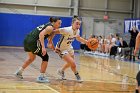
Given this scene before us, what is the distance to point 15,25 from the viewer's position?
77.4 ft

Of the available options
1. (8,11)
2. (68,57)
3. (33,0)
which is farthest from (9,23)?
(68,57)

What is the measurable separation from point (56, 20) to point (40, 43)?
1.99 ft

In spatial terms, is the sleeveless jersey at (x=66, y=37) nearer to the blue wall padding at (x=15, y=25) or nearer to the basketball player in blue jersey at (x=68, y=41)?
the basketball player in blue jersey at (x=68, y=41)

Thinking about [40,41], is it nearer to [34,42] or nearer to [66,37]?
[34,42]

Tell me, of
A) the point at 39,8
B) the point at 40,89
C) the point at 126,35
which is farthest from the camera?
the point at 39,8

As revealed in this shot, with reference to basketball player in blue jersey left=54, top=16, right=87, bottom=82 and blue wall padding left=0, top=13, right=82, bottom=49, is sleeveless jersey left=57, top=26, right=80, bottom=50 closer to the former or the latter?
basketball player in blue jersey left=54, top=16, right=87, bottom=82

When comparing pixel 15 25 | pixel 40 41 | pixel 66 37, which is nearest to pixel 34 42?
pixel 40 41

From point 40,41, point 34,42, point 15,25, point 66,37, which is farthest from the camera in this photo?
point 15,25

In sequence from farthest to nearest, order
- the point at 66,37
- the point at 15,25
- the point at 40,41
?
the point at 15,25 < the point at 66,37 < the point at 40,41

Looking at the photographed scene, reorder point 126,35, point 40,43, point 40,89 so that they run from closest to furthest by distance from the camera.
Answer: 1. point 40,89
2. point 40,43
3. point 126,35

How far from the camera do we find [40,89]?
18.8 ft

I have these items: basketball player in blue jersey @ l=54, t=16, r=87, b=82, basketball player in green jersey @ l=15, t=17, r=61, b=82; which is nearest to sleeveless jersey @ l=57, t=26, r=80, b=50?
basketball player in blue jersey @ l=54, t=16, r=87, b=82

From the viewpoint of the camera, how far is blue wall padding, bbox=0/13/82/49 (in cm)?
2341

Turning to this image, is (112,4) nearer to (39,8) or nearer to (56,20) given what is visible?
(39,8)
